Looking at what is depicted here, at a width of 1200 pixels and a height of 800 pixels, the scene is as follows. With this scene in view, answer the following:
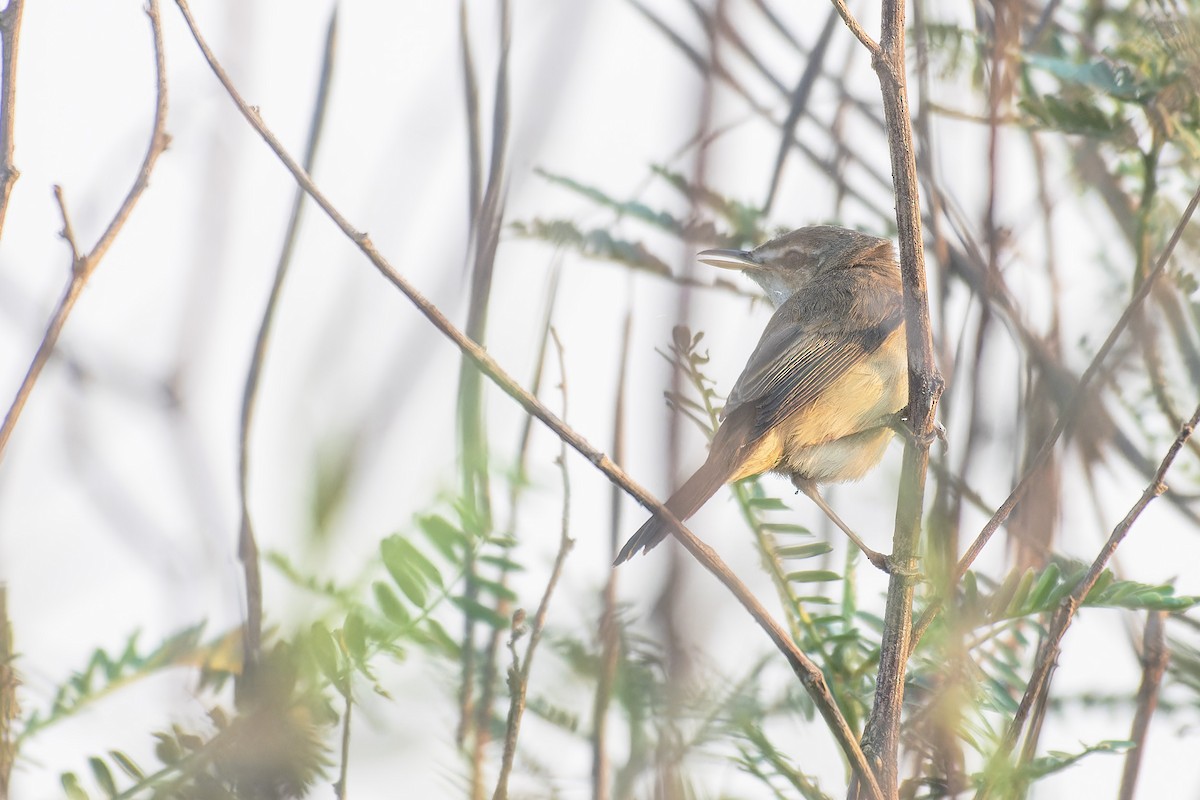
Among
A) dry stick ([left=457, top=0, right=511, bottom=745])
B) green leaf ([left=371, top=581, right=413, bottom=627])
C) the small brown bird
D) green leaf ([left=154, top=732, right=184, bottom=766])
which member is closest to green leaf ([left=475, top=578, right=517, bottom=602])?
dry stick ([left=457, top=0, right=511, bottom=745])

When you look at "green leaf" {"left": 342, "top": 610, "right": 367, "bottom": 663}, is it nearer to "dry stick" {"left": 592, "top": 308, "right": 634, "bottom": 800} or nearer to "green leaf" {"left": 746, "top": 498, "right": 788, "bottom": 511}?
"dry stick" {"left": 592, "top": 308, "right": 634, "bottom": 800}

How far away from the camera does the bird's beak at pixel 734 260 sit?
5.31 m

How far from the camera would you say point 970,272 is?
3502 mm

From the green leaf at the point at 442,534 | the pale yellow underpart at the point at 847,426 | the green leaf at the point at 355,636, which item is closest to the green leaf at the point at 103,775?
the green leaf at the point at 355,636

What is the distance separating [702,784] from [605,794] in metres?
0.21

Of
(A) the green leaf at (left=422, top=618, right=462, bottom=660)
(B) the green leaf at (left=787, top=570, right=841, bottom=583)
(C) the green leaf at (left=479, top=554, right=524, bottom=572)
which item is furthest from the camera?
(B) the green leaf at (left=787, top=570, right=841, bottom=583)

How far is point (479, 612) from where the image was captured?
2381mm

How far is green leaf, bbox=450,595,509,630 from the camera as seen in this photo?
2340 mm

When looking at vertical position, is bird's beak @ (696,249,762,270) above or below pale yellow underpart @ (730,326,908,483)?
above

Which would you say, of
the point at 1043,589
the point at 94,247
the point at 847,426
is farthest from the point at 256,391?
the point at 847,426

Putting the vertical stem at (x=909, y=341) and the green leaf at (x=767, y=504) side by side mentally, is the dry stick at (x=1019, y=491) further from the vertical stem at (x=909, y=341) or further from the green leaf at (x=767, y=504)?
the green leaf at (x=767, y=504)

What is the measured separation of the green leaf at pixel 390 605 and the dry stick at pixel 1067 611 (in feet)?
3.60

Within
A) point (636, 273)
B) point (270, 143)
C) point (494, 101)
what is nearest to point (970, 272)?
point (636, 273)

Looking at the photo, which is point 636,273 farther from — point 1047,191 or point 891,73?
point 891,73
